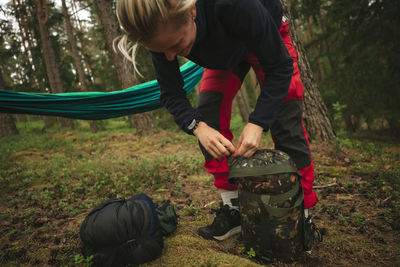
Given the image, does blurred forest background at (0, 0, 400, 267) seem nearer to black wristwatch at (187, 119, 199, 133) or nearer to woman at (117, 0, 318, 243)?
woman at (117, 0, 318, 243)

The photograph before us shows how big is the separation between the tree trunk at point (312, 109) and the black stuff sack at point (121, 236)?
2.51m

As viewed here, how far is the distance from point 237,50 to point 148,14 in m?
0.55

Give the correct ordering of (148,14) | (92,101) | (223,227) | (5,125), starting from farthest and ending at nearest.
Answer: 1. (5,125)
2. (92,101)
3. (223,227)
4. (148,14)

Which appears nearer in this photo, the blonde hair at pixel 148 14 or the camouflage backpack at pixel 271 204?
the blonde hair at pixel 148 14

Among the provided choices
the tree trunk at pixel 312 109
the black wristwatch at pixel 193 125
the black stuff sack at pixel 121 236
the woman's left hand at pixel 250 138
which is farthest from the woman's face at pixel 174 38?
the tree trunk at pixel 312 109

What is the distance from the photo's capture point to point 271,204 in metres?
1.05

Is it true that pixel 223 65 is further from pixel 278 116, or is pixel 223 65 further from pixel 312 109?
pixel 312 109

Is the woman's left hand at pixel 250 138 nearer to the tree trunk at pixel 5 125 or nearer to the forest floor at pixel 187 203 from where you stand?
the forest floor at pixel 187 203

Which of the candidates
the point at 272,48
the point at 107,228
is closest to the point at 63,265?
the point at 107,228

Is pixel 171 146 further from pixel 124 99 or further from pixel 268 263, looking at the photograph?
pixel 268 263

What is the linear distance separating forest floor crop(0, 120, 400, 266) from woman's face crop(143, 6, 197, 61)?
1.02 metres

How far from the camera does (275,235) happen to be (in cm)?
107

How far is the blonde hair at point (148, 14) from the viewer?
0.80 meters

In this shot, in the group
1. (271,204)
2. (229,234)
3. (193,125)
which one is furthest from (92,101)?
(271,204)
